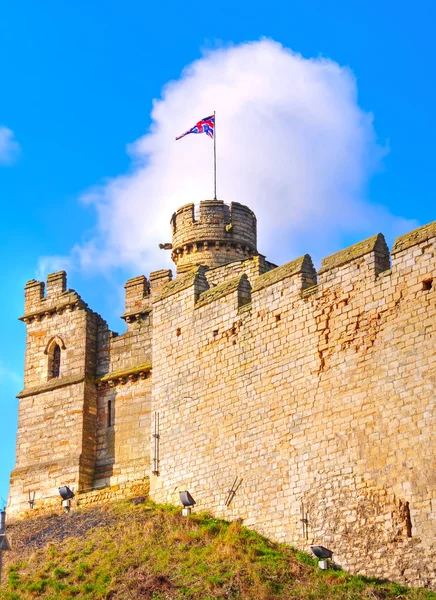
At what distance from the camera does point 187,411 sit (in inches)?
1067

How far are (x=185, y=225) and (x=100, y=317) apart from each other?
12.3 ft

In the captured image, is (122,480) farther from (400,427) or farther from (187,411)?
(400,427)

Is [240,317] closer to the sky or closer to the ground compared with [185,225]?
closer to the ground

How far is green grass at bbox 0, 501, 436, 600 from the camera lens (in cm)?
2134

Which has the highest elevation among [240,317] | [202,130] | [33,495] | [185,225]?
[202,130]

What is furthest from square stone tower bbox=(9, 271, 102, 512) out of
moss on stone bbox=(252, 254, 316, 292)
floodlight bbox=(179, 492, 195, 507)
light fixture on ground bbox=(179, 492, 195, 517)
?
moss on stone bbox=(252, 254, 316, 292)

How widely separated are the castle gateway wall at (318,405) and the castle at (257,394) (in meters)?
0.03

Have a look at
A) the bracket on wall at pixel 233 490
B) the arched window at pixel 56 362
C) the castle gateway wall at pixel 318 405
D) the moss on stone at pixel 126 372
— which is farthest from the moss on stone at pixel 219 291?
the arched window at pixel 56 362

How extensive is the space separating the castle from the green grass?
0.53m

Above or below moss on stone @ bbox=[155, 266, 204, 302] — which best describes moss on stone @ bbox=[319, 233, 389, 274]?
below

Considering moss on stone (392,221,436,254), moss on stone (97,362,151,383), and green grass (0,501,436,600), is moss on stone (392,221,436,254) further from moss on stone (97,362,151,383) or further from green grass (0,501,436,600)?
moss on stone (97,362,151,383)

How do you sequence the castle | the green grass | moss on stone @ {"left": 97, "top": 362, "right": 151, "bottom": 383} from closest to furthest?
the green grass → the castle → moss on stone @ {"left": 97, "top": 362, "right": 151, "bottom": 383}

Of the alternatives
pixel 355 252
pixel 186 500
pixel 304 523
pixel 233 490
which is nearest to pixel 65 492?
pixel 186 500

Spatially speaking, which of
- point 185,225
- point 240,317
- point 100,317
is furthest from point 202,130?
point 240,317
